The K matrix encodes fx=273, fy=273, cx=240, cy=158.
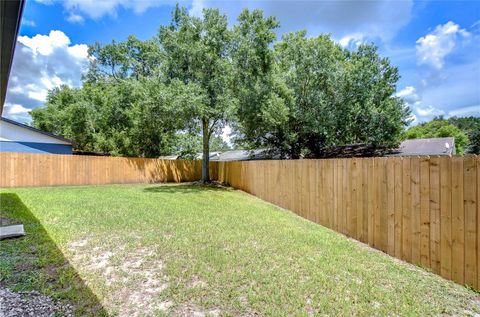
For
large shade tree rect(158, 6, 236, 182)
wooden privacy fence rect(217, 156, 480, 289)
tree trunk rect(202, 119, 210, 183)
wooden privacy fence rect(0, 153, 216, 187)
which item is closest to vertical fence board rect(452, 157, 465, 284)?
wooden privacy fence rect(217, 156, 480, 289)

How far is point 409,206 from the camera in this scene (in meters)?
4.02

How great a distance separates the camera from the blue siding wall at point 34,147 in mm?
15086

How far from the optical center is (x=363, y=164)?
16.6 feet

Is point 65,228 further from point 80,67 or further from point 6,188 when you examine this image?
point 80,67

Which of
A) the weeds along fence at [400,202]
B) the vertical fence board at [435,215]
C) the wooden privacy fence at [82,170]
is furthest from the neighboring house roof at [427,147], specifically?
the vertical fence board at [435,215]

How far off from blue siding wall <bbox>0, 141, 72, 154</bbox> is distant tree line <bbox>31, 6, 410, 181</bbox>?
281cm

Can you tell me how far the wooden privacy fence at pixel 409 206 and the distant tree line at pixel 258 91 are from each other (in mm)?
7814

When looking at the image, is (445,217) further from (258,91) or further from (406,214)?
(258,91)

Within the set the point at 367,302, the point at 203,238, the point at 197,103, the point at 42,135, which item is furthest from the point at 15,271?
the point at 42,135

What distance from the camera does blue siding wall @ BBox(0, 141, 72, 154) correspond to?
1509 cm

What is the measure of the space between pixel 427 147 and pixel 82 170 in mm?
21703

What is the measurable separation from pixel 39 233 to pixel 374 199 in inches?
235

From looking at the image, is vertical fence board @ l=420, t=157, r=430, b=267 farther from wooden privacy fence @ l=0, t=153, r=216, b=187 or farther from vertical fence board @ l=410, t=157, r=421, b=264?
wooden privacy fence @ l=0, t=153, r=216, b=187

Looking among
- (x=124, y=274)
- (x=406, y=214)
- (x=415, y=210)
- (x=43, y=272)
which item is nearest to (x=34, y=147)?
(x=43, y=272)
